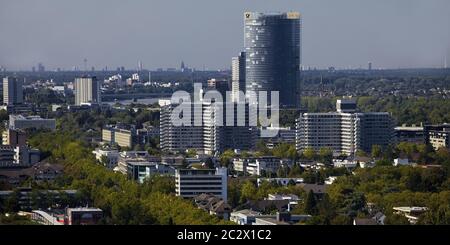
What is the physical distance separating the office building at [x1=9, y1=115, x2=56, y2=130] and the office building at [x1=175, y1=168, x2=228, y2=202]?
3913mm

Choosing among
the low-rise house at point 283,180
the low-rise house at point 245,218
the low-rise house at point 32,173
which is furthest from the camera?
the low-rise house at point 283,180

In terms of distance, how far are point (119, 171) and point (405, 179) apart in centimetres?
237

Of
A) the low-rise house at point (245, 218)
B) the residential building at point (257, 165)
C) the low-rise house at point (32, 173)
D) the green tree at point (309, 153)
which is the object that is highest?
the low-rise house at point (245, 218)

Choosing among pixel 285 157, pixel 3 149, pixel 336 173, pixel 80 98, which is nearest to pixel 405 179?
pixel 336 173

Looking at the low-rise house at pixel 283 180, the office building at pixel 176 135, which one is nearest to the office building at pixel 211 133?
the office building at pixel 176 135

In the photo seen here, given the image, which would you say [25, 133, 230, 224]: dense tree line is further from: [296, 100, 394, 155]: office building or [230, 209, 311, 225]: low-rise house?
[296, 100, 394, 155]: office building

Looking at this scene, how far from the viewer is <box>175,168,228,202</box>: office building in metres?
7.53

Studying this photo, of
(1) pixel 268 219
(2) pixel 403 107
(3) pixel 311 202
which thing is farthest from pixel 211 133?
(1) pixel 268 219

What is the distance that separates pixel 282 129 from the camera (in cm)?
1438

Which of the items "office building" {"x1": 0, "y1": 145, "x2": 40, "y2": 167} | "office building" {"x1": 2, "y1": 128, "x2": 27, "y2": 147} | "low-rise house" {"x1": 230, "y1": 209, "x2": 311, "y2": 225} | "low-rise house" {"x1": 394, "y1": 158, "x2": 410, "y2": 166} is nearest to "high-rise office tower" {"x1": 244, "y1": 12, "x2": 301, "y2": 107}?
"low-rise house" {"x1": 394, "y1": 158, "x2": 410, "y2": 166}

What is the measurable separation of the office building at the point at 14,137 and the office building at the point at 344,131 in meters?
3.42

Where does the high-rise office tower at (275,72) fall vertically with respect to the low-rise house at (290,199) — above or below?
above

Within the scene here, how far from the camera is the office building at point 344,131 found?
13.9 meters

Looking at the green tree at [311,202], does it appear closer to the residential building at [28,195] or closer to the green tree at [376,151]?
the residential building at [28,195]
